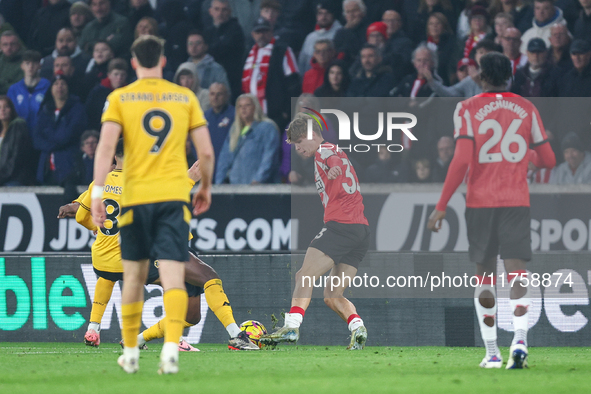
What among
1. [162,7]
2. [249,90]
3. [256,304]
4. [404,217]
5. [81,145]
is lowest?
[256,304]

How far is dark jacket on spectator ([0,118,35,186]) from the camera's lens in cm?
1274

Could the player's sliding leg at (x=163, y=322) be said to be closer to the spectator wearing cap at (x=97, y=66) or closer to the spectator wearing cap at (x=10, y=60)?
the spectator wearing cap at (x=97, y=66)

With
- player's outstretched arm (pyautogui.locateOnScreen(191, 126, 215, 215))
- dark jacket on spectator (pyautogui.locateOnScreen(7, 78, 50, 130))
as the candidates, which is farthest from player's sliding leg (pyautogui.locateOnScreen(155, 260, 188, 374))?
dark jacket on spectator (pyautogui.locateOnScreen(7, 78, 50, 130))

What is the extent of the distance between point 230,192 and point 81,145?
2485 millimetres

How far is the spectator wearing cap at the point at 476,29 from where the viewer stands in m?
12.3

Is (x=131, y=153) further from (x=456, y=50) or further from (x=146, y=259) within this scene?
(x=456, y=50)

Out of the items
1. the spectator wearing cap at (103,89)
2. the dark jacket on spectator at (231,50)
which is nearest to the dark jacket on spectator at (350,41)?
the dark jacket on spectator at (231,50)

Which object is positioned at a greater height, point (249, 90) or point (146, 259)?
point (249, 90)

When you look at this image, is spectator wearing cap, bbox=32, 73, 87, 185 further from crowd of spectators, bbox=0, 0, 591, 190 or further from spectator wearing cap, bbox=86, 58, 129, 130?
spectator wearing cap, bbox=86, 58, 129, 130

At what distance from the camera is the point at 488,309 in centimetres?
591

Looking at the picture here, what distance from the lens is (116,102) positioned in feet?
16.7

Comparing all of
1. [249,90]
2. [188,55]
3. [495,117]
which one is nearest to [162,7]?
[188,55]

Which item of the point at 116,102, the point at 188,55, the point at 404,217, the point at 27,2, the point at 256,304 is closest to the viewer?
the point at 116,102

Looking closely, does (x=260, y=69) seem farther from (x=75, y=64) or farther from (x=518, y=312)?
(x=518, y=312)
